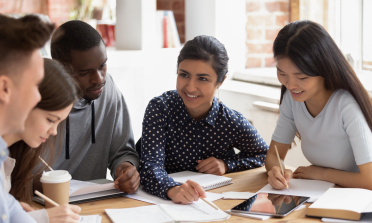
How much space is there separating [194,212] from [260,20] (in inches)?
88.7

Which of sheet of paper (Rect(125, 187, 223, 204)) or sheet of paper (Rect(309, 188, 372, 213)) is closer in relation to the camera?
sheet of paper (Rect(309, 188, 372, 213))

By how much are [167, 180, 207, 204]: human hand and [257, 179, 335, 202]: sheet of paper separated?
0.24m

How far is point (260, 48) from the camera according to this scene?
10.6ft

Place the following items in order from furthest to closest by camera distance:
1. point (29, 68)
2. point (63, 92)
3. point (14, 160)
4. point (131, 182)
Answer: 1. point (131, 182)
2. point (14, 160)
3. point (63, 92)
4. point (29, 68)

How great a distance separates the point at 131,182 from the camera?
142 centimetres

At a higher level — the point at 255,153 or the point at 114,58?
the point at 114,58

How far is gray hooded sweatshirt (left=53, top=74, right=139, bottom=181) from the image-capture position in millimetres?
1719

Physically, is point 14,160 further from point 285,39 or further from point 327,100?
point 327,100

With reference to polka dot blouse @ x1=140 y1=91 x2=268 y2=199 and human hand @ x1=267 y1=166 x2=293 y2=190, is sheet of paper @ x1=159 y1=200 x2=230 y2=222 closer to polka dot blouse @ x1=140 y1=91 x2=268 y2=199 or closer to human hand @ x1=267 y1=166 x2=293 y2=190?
human hand @ x1=267 y1=166 x2=293 y2=190

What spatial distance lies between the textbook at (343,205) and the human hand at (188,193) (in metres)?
0.34

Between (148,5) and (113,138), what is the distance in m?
1.40

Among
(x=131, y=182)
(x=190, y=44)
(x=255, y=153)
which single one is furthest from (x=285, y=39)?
(x=131, y=182)

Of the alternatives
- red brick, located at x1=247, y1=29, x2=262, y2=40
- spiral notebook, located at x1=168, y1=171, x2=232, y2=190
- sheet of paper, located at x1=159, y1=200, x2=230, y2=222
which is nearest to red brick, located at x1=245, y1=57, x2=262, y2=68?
red brick, located at x1=247, y1=29, x2=262, y2=40

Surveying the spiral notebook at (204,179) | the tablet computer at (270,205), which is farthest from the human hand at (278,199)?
the spiral notebook at (204,179)
